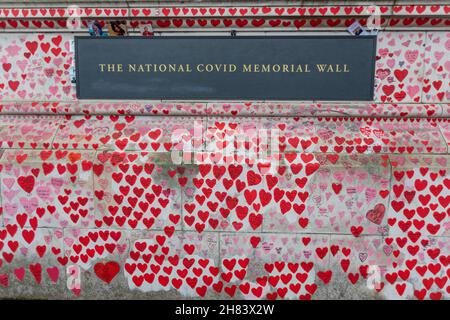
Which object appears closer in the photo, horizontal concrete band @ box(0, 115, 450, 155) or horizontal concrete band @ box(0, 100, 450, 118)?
horizontal concrete band @ box(0, 115, 450, 155)

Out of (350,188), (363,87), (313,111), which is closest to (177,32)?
(313,111)

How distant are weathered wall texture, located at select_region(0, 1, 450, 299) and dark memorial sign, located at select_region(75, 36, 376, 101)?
17 cm

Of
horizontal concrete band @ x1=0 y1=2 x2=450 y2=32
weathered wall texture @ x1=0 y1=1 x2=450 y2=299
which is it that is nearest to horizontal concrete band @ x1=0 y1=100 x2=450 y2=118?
weathered wall texture @ x1=0 y1=1 x2=450 y2=299

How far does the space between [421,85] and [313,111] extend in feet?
4.40

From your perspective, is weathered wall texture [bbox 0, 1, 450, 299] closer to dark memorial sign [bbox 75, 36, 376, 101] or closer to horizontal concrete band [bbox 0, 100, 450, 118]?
horizontal concrete band [bbox 0, 100, 450, 118]

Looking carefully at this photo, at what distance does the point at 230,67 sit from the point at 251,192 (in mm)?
1520

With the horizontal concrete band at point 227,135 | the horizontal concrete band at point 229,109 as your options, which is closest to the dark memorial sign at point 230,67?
the horizontal concrete band at point 229,109

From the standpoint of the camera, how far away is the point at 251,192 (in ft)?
12.2

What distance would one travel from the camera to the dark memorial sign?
154 inches

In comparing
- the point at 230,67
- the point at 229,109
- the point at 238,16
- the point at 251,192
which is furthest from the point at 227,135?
the point at 238,16

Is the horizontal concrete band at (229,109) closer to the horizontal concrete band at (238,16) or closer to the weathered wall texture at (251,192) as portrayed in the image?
the weathered wall texture at (251,192)

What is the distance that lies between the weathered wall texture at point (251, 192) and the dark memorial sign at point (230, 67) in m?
0.17

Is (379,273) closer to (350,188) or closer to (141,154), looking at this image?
(350,188)

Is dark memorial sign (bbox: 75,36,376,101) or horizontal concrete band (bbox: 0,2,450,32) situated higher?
horizontal concrete band (bbox: 0,2,450,32)
